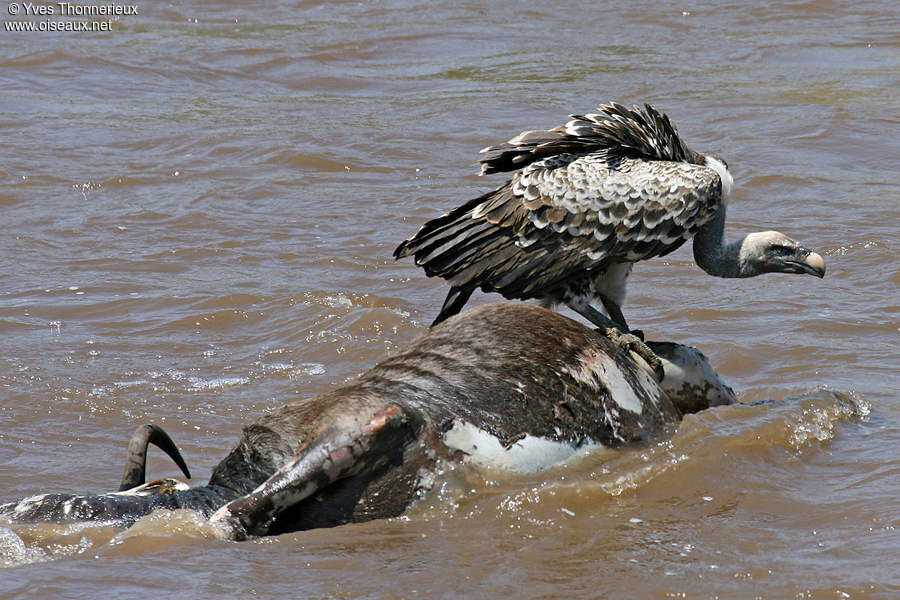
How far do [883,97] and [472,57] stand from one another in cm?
406

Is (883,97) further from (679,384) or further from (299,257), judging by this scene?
(679,384)

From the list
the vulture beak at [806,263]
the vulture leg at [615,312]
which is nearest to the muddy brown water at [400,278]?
the vulture beak at [806,263]

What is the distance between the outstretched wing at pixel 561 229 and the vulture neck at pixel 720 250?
28 centimetres

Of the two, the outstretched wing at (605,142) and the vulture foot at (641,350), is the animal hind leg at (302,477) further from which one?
the outstretched wing at (605,142)

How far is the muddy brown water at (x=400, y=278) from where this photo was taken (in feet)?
14.5

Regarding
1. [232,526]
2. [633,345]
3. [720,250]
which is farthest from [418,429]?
[720,250]

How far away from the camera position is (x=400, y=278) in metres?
8.61

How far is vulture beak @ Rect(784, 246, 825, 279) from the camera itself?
645 centimetres

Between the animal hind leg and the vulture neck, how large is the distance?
104 inches

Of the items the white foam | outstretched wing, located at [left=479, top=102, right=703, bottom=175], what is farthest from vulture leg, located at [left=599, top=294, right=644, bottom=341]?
the white foam

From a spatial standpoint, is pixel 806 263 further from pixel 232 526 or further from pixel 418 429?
pixel 232 526

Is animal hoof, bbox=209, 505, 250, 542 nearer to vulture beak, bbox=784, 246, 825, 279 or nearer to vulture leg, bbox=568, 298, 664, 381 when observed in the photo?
vulture leg, bbox=568, 298, 664, 381

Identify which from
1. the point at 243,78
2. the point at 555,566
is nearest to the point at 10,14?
the point at 243,78

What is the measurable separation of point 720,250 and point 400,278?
2.56 metres
